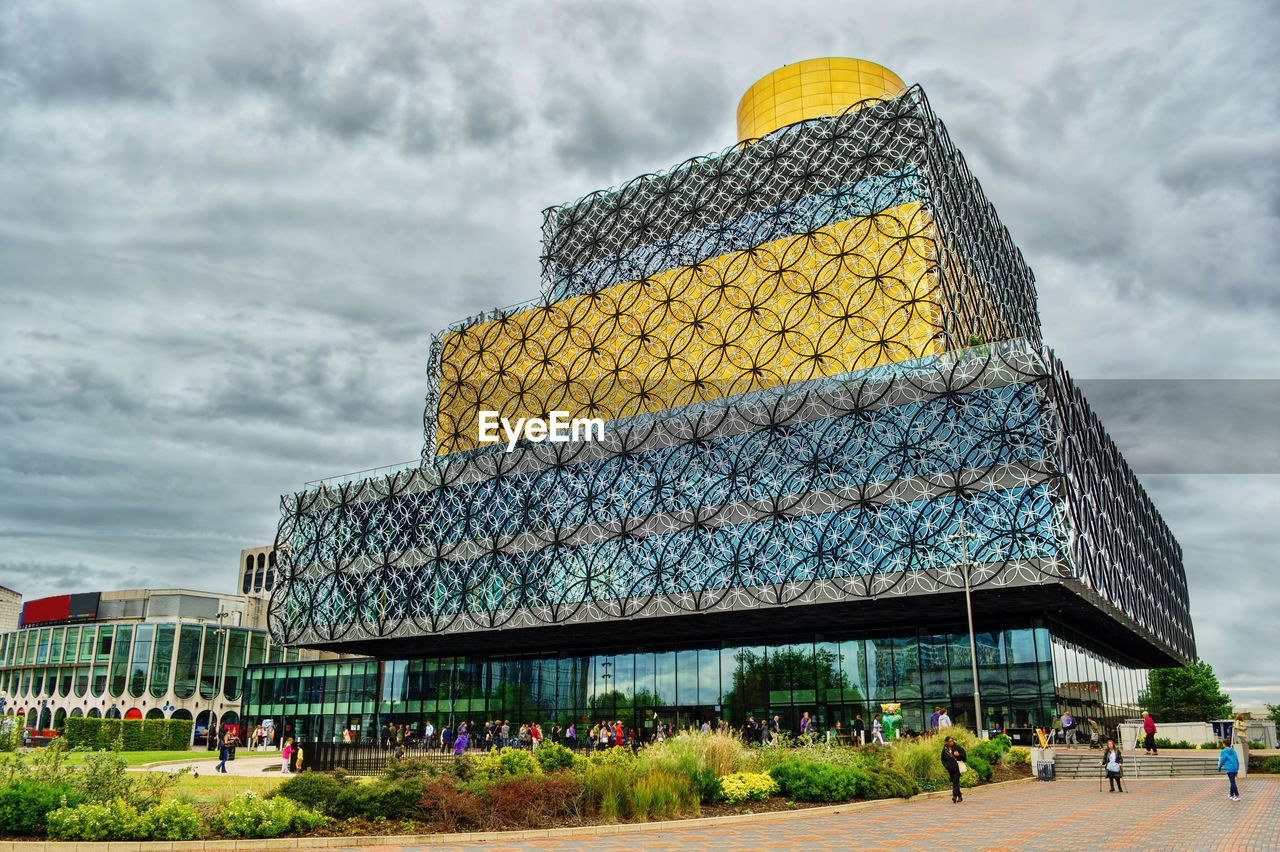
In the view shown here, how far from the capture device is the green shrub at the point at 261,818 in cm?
1617

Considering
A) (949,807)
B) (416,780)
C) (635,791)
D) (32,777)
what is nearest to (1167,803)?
(949,807)

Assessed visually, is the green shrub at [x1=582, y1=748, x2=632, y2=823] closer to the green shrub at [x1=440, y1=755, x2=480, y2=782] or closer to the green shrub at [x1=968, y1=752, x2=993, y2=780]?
the green shrub at [x1=440, y1=755, x2=480, y2=782]

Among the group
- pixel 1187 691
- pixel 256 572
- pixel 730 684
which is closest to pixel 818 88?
pixel 730 684

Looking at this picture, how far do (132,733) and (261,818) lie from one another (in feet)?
176

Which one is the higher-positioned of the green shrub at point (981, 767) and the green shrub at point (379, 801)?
the green shrub at point (379, 801)

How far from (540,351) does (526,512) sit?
10963 mm

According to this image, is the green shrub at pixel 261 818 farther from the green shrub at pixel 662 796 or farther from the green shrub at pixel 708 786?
the green shrub at pixel 708 786

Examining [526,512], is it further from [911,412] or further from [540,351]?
[911,412]

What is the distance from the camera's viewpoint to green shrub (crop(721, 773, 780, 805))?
70.6 ft

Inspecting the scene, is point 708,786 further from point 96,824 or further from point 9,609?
point 9,609

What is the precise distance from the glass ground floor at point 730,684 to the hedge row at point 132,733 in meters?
5.93

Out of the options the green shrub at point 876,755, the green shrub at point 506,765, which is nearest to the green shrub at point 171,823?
the green shrub at point 506,765

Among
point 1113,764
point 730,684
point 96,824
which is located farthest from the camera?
point 730,684

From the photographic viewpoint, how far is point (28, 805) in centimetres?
1554
